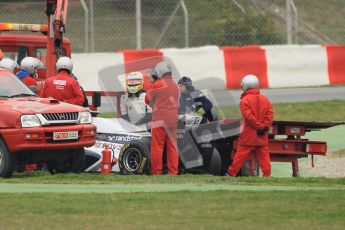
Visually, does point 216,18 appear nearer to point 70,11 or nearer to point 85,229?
point 70,11

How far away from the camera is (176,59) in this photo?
31422mm

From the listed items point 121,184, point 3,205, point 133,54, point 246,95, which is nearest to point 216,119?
point 246,95

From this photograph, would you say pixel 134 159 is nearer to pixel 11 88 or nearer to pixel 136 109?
pixel 136 109

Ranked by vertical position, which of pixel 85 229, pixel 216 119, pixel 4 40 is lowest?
pixel 85 229

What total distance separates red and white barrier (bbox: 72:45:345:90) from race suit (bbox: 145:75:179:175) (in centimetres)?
1290

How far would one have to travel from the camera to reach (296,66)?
32.3 metres

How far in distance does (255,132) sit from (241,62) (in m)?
14.1

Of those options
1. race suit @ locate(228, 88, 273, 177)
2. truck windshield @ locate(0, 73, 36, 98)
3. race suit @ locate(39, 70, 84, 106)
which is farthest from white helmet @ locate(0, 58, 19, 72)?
race suit @ locate(228, 88, 273, 177)

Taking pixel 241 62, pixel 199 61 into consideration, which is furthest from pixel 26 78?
pixel 241 62

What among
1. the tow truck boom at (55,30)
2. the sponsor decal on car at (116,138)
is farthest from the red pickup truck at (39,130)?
the tow truck boom at (55,30)

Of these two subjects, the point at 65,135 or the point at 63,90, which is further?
the point at 63,90

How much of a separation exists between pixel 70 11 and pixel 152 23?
2086 mm

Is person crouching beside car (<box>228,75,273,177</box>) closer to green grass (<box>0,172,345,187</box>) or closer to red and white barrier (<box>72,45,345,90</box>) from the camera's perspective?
green grass (<box>0,172,345,187</box>)

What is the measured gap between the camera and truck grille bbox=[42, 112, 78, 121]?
16594 mm
